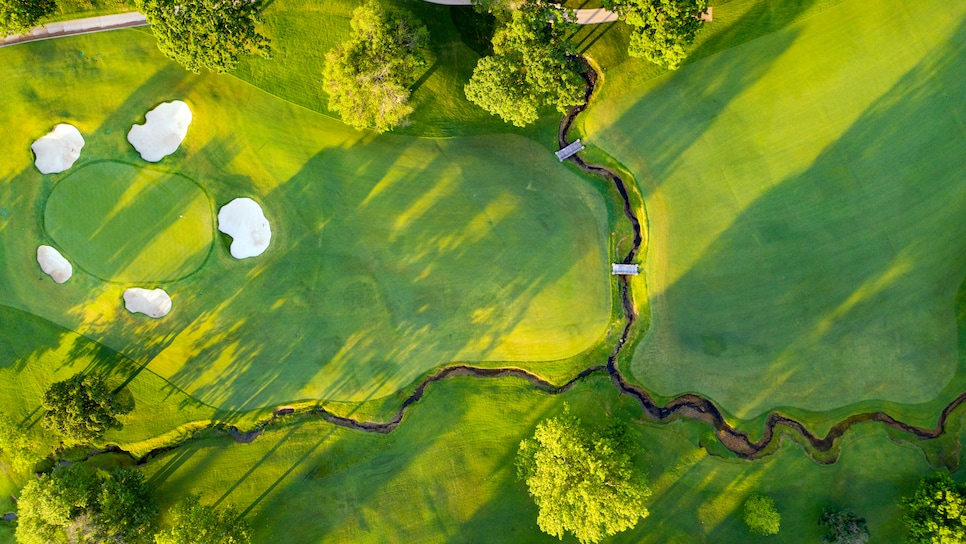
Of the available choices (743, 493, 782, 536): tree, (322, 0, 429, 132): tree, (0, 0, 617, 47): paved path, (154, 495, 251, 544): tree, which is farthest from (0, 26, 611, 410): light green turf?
(743, 493, 782, 536): tree

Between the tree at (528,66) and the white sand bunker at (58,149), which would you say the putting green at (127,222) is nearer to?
the white sand bunker at (58,149)

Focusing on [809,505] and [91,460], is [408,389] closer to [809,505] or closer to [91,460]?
[91,460]

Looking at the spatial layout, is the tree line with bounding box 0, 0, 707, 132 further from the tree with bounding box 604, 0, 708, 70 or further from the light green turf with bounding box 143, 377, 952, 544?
the light green turf with bounding box 143, 377, 952, 544

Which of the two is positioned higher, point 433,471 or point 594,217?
point 594,217

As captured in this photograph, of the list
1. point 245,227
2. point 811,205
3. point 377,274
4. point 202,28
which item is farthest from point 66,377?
point 811,205

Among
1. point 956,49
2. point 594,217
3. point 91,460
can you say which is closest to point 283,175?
point 594,217

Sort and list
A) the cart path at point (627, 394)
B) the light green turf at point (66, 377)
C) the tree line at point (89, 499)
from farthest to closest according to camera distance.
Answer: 1. the light green turf at point (66, 377)
2. the cart path at point (627, 394)
3. the tree line at point (89, 499)

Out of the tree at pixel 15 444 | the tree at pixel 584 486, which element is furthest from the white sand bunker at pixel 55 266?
the tree at pixel 584 486
